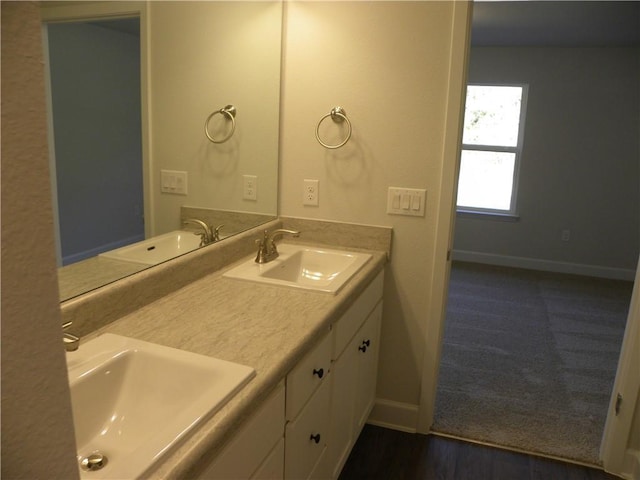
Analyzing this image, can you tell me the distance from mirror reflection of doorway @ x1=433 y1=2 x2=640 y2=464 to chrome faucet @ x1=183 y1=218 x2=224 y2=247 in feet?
5.81

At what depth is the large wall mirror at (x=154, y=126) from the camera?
3.92 feet

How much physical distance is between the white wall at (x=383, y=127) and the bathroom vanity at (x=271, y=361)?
0.31 meters

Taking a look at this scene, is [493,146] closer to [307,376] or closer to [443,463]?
[443,463]

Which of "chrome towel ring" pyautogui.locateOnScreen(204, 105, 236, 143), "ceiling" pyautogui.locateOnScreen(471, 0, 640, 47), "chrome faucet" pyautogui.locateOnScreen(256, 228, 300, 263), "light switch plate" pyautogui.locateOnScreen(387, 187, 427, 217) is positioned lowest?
"chrome faucet" pyautogui.locateOnScreen(256, 228, 300, 263)

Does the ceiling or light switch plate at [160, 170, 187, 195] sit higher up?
the ceiling

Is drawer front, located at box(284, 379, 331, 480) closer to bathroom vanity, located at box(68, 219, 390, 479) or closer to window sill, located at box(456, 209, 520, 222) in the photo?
bathroom vanity, located at box(68, 219, 390, 479)

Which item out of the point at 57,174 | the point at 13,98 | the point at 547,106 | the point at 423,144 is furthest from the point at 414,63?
the point at 547,106

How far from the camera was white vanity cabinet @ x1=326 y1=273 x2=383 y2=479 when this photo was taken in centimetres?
169

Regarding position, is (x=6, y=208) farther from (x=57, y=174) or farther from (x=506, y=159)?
(x=506, y=159)

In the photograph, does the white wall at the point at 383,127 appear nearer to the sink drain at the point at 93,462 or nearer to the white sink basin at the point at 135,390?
the white sink basin at the point at 135,390

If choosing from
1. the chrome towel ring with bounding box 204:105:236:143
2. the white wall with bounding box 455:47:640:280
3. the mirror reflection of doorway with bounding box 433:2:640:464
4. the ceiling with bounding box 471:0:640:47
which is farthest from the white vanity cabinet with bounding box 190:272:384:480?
the white wall with bounding box 455:47:640:280

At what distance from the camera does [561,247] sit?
5227 mm

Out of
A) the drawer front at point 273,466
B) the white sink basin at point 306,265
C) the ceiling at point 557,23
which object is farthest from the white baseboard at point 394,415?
the ceiling at point 557,23

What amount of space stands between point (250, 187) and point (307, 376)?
42.9 inches
